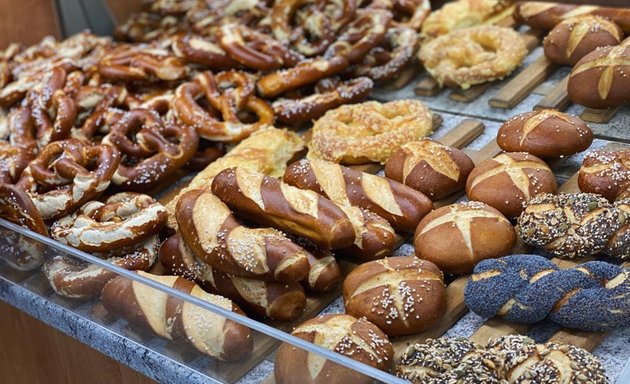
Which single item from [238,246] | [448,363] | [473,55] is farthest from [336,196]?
[473,55]

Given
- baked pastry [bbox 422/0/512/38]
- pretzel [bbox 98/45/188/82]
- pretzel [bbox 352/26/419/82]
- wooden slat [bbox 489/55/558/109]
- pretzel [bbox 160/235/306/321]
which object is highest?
pretzel [bbox 98/45/188/82]

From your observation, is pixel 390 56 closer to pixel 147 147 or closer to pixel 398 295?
pixel 147 147

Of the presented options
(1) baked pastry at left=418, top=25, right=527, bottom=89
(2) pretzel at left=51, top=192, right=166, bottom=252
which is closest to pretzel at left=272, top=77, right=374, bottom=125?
(1) baked pastry at left=418, top=25, right=527, bottom=89

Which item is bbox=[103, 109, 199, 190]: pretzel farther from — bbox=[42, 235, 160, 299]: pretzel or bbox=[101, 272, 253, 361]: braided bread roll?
bbox=[101, 272, 253, 361]: braided bread roll

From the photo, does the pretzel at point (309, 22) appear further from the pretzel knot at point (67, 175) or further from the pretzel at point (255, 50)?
the pretzel knot at point (67, 175)

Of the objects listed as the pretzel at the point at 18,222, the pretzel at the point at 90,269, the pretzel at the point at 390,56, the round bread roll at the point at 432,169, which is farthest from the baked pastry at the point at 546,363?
the pretzel at the point at 390,56

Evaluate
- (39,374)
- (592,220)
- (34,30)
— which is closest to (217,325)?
(592,220)
